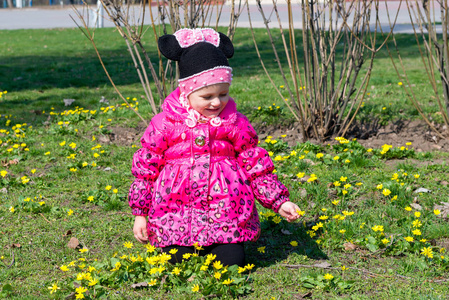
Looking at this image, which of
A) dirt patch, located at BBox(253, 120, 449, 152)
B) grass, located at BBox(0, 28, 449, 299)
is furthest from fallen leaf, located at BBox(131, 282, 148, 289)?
dirt patch, located at BBox(253, 120, 449, 152)

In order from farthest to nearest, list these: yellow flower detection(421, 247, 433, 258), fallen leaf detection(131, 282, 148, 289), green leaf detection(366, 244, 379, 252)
Result: green leaf detection(366, 244, 379, 252)
yellow flower detection(421, 247, 433, 258)
fallen leaf detection(131, 282, 148, 289)

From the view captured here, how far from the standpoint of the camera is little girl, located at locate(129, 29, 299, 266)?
2.96m

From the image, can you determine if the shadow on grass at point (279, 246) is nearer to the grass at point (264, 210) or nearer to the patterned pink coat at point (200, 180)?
the grass at point (264, 210)

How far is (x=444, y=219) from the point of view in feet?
12.2

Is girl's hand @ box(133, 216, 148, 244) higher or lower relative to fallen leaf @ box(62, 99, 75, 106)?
lower

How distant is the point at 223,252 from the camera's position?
3.00 metres

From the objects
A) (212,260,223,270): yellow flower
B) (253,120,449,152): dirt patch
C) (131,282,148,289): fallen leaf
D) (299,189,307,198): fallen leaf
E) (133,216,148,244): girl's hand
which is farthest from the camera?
(253,120,449,152): dirt patch

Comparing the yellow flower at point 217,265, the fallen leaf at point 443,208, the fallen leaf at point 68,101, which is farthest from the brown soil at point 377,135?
the yellow flower at point 217,265

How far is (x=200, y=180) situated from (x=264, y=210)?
115cm

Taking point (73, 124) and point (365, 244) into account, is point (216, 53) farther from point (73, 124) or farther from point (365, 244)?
point (73, 124)

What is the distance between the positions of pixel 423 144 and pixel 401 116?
0.81 meters

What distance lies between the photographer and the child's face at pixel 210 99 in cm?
289

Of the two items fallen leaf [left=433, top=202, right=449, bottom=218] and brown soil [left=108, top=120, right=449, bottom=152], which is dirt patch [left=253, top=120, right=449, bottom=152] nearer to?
brown soil [left=108, top=120, right=449, bottom=152]

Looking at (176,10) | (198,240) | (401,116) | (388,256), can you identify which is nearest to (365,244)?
(388,256)
